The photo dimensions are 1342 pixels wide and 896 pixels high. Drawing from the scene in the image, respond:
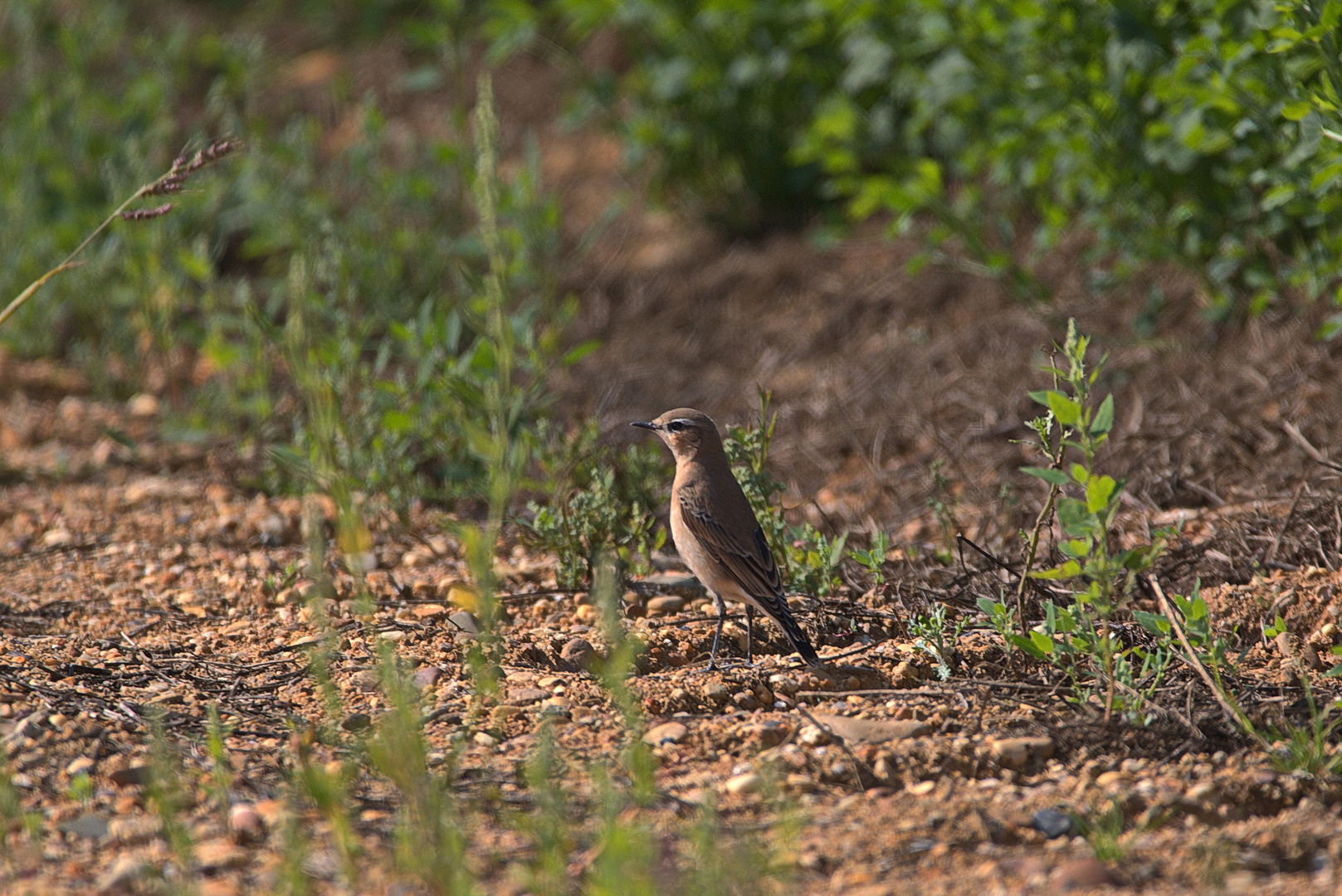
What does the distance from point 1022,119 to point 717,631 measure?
3.57 metres

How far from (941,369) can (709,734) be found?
376cm

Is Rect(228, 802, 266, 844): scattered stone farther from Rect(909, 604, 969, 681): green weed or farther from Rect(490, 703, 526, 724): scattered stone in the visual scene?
Rect(909, 604, 969, 681): green weed

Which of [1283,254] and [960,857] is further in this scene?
[1283,254]

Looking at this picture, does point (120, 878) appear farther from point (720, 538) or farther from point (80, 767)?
point (720, 538)

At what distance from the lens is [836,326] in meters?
7.75

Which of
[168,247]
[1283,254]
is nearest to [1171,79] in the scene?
[1283,254]

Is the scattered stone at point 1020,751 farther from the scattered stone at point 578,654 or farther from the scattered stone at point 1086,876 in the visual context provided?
the scattered stone at point 578,654

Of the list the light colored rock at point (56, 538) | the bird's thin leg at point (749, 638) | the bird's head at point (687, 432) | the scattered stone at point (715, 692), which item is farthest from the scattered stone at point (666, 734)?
the light colored rock at point (56, 538)

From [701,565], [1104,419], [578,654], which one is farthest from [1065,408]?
[578,654]

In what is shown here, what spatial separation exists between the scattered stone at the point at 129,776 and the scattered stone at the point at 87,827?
0.20m

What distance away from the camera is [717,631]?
451 centimetres

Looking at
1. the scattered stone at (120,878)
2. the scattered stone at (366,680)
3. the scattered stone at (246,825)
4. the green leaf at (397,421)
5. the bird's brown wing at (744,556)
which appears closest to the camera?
the scattered stone at (120,878)

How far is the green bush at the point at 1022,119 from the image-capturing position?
18.2 feet

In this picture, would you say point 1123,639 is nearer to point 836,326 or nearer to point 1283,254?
point 1283,254
